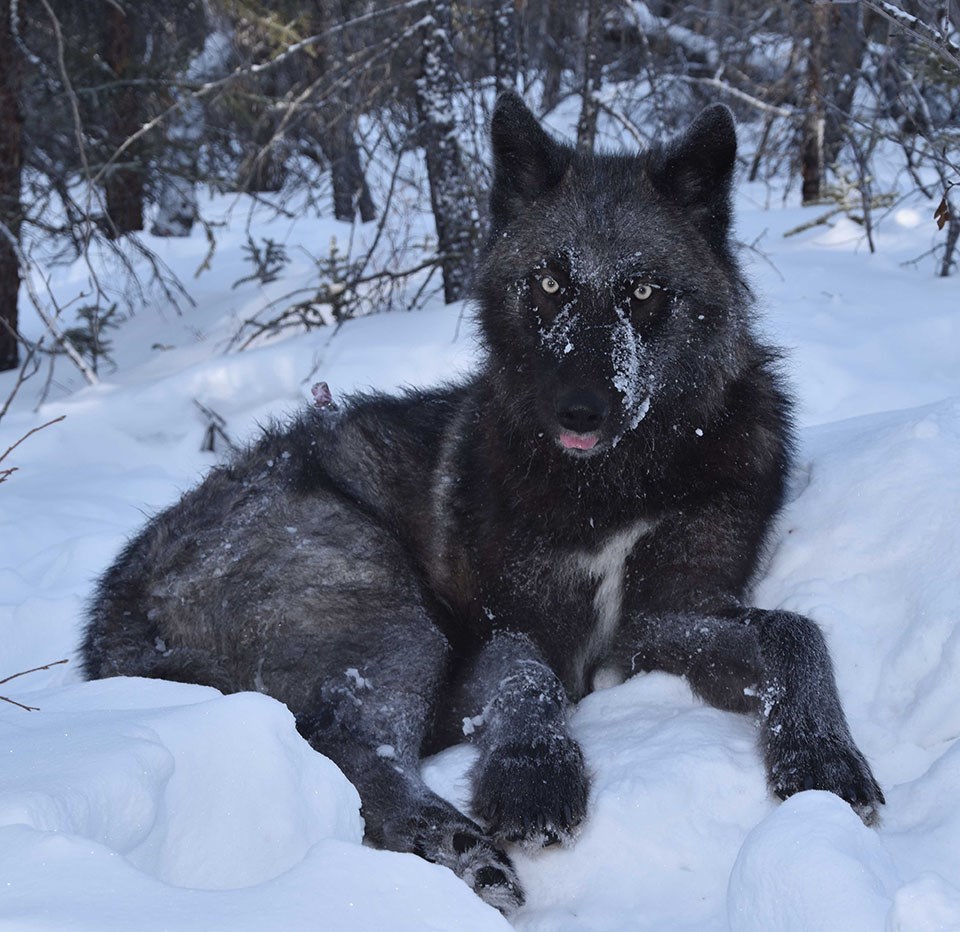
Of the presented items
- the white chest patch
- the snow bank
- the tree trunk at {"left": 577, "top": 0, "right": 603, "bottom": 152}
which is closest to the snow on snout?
the white chest patch

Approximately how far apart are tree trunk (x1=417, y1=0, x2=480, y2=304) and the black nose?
170 inches

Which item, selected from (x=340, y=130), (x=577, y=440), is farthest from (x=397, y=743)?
(x=340, y=130)

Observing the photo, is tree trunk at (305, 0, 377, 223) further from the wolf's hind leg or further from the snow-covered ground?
the wolf's hind leg

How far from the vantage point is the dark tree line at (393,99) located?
7797mm

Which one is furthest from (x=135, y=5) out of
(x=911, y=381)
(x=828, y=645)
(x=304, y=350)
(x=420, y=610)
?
(x=828, y=645)

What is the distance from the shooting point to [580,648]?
3789mm

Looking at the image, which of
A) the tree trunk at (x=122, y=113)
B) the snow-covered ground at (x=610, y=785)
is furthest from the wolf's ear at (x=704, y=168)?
the tree trunk at (x=122, y=113)

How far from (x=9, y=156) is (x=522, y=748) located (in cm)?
825

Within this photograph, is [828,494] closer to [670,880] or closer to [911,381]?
[670,880]

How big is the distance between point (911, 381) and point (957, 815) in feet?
12.7

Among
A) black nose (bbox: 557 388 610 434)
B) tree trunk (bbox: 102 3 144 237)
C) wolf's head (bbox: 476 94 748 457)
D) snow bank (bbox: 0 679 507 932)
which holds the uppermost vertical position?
wolf's head (bbox: 476 94 748 457)

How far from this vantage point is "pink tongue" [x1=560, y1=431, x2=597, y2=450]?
3.48 meters

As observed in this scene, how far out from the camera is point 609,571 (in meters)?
3.71

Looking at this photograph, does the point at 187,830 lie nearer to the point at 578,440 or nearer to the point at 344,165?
the point at 578,440
